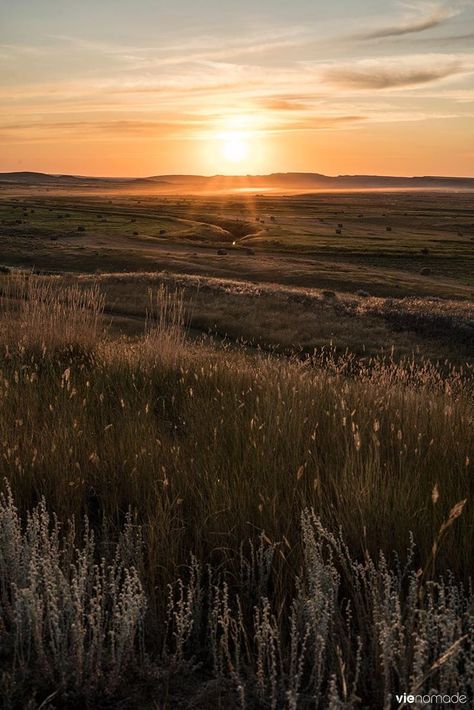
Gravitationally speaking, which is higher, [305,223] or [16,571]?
[305,223]

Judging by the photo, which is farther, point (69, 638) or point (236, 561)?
point (236, 561)

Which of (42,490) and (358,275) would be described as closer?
(42,490)

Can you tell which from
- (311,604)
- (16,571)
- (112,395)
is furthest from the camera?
(112,395)

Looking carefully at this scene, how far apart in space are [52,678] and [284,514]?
4.44 ft

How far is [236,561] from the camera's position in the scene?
130 inches

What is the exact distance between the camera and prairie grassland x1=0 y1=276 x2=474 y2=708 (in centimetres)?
251

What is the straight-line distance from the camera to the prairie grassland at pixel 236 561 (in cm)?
251

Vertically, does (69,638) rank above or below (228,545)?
below

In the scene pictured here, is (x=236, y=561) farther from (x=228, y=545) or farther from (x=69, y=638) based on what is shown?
(x=69, y=638)

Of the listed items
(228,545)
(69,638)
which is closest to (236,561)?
(228,545)

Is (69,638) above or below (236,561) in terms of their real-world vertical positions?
below

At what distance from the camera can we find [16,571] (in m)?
3.04

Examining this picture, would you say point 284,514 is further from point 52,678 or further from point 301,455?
point 52,678

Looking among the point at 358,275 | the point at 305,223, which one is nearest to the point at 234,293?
the point at 358,275
